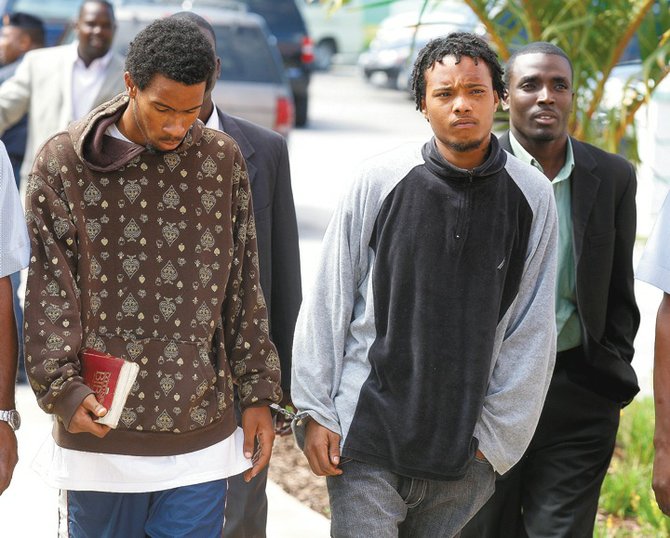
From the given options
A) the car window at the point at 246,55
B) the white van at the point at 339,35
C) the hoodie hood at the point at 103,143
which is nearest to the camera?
the hoodie hood at the point at 103,143

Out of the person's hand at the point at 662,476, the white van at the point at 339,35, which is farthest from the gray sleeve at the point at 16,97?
the white van at the point at 339,35

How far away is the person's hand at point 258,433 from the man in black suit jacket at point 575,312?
110cm

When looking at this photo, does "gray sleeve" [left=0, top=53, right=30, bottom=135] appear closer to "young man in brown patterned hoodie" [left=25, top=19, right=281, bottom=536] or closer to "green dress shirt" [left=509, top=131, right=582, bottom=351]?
"green dress shirt" [left=509, top=131, right=582, bottom=351]

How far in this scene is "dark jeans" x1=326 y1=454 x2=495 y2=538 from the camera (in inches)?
139

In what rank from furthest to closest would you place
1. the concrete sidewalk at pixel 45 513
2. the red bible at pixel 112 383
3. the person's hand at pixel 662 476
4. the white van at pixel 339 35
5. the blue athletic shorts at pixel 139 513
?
the white van at pixel 339 35 → the concrete sidewalk at pixel 45 513 → the person's hand at pixel 662 476 → the blue athletic shorts at pixel 139 513 → the red bible at pixel 112 383

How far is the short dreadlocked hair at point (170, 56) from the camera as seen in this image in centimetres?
322

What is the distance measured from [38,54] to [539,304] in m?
4.43

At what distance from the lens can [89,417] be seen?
10.5ft

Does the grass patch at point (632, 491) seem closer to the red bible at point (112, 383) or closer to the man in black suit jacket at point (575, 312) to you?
the man in black suit jacket at point (575, 312)

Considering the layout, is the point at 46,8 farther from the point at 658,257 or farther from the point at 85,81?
the point at 658,257

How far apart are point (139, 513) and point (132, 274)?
65 cm

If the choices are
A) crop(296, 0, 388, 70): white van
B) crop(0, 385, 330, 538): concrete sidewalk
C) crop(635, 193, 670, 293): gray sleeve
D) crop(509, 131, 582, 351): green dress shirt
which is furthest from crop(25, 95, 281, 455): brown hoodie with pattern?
crop(296, 0, 388, 70): white van

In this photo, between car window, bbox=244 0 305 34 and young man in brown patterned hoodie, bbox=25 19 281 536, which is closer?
young man in brown patterned hoodie, bbox=25 19 281 536

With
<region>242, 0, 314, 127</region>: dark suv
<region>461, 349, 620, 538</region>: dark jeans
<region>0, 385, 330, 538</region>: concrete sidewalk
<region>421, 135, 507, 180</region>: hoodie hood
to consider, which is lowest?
<region>242, 0, 314, 127</region>: dark suv
